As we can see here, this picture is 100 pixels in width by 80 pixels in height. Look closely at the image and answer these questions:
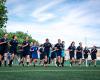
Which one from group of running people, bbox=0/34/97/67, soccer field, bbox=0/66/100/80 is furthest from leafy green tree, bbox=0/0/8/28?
soccer field, bbox=0/66/100/80

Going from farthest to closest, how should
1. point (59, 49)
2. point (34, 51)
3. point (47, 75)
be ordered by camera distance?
point (34, 51) → point (59, 49) → point (47, 75)

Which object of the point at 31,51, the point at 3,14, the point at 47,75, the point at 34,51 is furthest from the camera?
the point at 3,14

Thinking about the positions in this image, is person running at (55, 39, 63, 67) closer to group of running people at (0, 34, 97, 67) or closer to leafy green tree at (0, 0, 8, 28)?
group of running people at (0, 34, 97, 67)

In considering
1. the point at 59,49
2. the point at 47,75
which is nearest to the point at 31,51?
the point at 59,49

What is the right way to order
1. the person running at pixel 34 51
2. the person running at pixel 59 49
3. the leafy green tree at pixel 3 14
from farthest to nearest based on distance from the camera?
the leafy green tree at pixel 3 14 < the person running at pixel 34 51 < the person running at pixel 59 49

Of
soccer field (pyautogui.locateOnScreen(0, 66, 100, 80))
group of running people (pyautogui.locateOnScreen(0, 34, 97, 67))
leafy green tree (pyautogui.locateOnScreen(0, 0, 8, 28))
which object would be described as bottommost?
soccer field (pyautogui.locateOnScreen(0, 66, 100, 80))

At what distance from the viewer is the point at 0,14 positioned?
44.3 metres

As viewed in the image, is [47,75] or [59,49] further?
[59,49]

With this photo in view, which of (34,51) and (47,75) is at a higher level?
(34,51)

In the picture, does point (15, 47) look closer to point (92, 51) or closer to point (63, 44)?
point (63, 44)

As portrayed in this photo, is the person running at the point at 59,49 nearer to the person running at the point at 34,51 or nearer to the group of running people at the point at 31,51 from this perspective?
the group of running people at the point at 31,51

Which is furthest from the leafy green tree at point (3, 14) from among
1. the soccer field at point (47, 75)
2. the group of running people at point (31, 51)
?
the soccer field at point (47, 75)

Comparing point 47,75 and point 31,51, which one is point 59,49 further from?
point 47,75

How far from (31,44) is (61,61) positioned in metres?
3.49
